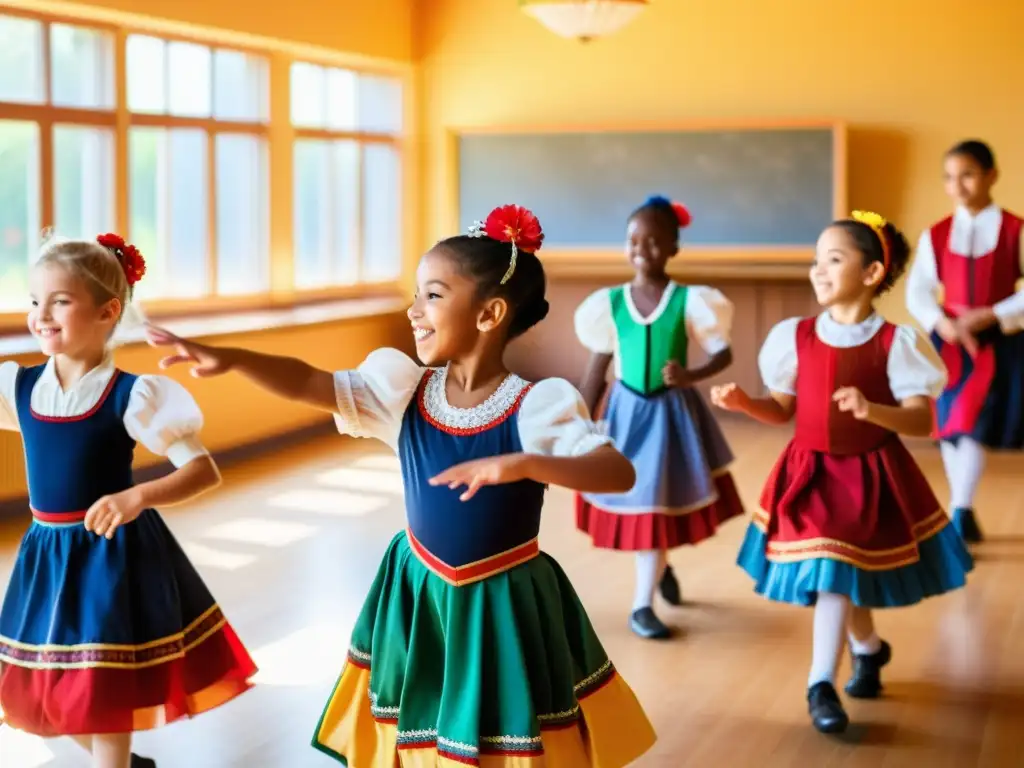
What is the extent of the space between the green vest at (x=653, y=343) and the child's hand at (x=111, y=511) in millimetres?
2042

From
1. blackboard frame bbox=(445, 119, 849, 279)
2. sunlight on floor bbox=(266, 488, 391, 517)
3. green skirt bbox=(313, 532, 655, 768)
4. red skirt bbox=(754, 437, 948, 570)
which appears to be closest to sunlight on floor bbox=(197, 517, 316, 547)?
sunlight on floor bbox=(266, 488, 391, 517)

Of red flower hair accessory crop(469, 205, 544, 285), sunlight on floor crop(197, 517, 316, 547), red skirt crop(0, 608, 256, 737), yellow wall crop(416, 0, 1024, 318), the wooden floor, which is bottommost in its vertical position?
the wooden floor

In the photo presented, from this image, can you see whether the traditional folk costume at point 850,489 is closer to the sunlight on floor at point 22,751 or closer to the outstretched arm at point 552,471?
the outstretched arm at point 552,471

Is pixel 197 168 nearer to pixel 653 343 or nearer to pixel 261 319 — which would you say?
pixel 261 319

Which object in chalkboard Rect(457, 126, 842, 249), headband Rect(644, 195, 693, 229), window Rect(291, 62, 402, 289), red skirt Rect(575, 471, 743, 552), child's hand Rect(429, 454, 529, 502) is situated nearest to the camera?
child's hand Rect(429, 454, 529, 502)

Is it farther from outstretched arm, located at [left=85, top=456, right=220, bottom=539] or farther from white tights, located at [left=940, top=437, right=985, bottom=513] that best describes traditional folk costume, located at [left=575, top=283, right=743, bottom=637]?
outstretched arm, located at [left=85, top=456, right=220, bottom=539]

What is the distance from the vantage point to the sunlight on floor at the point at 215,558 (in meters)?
5.13

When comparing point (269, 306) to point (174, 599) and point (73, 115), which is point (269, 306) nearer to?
point (73, 115)

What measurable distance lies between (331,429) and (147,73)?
220 cm

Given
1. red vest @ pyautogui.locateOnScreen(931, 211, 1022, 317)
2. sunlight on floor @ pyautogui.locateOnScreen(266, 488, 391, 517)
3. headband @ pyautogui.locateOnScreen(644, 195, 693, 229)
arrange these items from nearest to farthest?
headband @ pyautogui.locateOnScreen(644, 195, 693, 229), red vest @ pyautogui.locateOnScreen(931, 211, 1022, 317), sunlight on floor @ pyautogui.locateOnScreen(266, 488, 391, 517)

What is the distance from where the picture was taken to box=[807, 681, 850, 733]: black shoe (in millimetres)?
3461

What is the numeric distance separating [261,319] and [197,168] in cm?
85

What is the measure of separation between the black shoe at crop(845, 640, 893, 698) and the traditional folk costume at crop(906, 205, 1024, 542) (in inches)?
76.7

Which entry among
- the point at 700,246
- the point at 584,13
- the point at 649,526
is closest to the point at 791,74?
the point at 700,246
